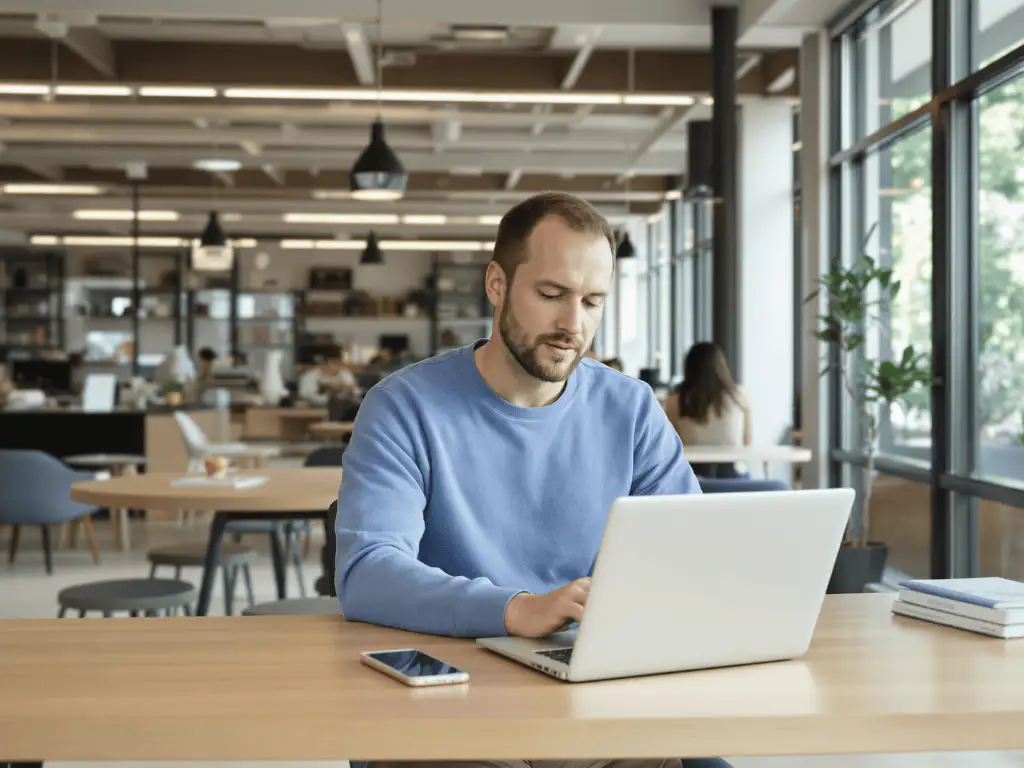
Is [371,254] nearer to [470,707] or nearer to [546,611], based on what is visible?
[546,611]

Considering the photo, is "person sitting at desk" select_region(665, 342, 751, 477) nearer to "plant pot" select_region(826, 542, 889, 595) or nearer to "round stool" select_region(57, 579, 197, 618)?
"plant pot" select_region(826, 542, 889, 595)

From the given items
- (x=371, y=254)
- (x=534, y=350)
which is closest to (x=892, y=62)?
(x=534, y=350)

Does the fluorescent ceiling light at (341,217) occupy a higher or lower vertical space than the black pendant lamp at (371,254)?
higher

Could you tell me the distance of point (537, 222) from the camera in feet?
6.15

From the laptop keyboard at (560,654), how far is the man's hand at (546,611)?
1.7 inches

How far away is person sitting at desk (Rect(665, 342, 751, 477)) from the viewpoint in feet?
21.5

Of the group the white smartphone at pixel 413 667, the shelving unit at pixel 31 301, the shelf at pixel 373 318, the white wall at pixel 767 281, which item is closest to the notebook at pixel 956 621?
the white smartphone at pixel 413 667

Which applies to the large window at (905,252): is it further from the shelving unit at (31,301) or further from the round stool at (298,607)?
the shelving unit at (31,301)

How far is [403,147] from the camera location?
1234 centimetres

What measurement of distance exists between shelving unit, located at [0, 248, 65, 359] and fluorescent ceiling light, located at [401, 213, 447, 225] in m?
6.21

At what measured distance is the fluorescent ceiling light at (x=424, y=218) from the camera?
16531 mm

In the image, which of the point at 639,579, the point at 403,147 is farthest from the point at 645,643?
the point at 403,147

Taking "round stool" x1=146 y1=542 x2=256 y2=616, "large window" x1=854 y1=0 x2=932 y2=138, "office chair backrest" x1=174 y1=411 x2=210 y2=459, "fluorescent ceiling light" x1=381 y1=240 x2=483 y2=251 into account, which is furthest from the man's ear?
"fluorescent ceiling light" x1=381 y1=240 x2=483 y2=251

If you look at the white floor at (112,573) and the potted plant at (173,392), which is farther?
the potted plant at (173,392)
